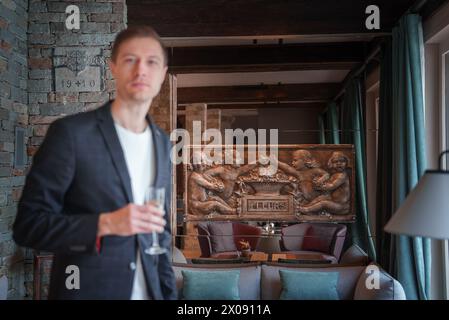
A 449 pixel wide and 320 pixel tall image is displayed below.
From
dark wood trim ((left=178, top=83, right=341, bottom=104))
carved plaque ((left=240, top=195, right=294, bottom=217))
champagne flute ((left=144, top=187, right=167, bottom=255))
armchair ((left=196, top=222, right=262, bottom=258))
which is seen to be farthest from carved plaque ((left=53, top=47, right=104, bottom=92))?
dark wood trim ((left=178, top=83, right=341, bottom=104))

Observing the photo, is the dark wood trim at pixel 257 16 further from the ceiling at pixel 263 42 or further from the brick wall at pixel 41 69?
the brick wall at pixel 41 69

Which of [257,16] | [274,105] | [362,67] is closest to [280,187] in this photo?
[257,16]

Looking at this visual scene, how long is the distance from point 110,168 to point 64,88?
2065 millimetres

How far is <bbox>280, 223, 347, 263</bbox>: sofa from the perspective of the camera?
18.2 feet

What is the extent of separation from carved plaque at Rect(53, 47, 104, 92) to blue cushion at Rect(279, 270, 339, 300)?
172 centimetres

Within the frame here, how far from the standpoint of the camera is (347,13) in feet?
11.1

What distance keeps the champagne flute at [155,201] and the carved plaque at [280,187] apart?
279cm

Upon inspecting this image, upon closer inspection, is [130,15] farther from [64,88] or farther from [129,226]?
[129,226]

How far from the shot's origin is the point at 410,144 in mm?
3279

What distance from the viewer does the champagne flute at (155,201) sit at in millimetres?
1092

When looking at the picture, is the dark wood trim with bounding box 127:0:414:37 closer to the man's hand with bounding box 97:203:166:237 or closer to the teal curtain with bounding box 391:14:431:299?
the teal curtain with bounding box 391:14:431:299

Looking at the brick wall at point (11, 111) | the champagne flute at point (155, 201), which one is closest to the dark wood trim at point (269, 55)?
the brick wall at point (11, 111)

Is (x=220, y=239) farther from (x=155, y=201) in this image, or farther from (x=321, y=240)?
(x=155, y=201)
